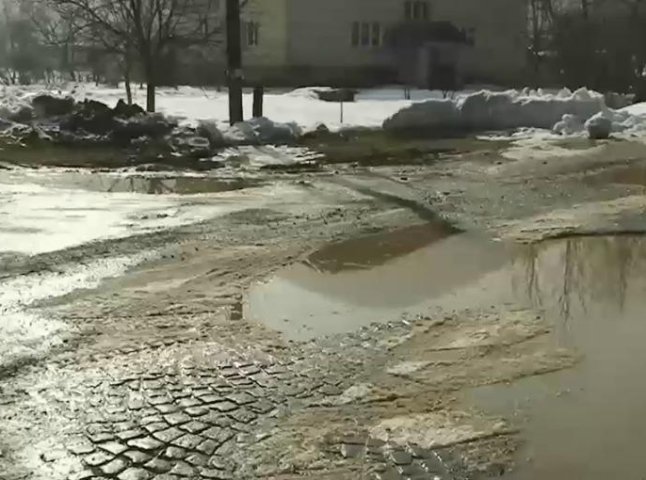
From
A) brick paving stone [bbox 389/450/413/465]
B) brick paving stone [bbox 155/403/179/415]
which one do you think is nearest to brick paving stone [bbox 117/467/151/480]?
brick paving stone [bbox 155/403/179/415]

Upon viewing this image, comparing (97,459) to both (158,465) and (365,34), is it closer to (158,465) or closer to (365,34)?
(158,465)

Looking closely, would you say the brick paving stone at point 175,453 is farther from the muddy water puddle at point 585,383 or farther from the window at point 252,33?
the window at point 252,33

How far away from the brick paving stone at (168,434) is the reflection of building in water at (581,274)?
343 centimetres

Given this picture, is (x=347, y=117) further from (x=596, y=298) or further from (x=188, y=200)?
(x=596, y=298)

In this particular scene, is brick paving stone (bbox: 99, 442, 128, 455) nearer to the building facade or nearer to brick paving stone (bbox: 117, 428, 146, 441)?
brick paving stone (bbox: 117, 428, 146, 441)

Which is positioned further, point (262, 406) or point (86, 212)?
point (86, 212)

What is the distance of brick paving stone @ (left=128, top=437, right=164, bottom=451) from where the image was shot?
5027mm

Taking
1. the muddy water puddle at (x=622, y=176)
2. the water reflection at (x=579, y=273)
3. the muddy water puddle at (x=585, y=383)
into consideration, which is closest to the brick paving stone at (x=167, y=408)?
the muddy water puddle at (x=585, y=383)

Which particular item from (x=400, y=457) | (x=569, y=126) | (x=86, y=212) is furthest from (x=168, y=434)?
(x=569, y=126)

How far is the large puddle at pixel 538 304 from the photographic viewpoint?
522 centimetres

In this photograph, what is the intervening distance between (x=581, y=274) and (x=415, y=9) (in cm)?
3932

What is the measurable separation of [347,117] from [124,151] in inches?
382

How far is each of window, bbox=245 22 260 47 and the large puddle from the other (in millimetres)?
35496

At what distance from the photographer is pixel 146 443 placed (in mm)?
5074
